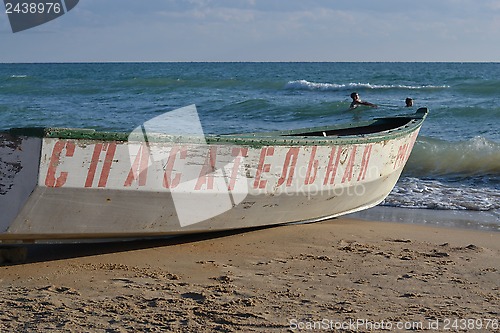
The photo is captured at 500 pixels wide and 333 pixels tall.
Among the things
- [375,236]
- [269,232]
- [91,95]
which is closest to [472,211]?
[375,236]

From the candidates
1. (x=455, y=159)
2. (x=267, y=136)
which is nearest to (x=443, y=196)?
(x=455, y=159)

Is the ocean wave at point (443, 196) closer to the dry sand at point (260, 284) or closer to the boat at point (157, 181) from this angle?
the dry sand at point (260, 284)

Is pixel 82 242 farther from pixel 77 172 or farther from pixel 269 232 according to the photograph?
pixel 269 232

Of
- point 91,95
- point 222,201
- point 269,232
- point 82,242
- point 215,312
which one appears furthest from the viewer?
point 91,95

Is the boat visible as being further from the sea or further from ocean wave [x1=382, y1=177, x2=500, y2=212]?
ocean wave [x1=382, y1=177, x2=500, y2=212]

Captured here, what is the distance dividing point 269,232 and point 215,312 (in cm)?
210

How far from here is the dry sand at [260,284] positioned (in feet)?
11.8

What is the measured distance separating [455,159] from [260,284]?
7.20 m

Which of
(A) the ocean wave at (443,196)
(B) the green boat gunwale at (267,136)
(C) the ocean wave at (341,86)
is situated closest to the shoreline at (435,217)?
(A) the ocean wave at (443,196)

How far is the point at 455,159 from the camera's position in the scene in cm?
1063

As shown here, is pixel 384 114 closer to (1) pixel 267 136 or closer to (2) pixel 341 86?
(1) pixel 267 136

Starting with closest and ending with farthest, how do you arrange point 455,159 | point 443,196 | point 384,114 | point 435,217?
point 435,217 → point 443,196 → point 455,159 → point 384,114

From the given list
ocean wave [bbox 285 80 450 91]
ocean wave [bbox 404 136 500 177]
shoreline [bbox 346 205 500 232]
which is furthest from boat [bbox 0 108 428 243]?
ocean wave [bbox 285 80 450 91]

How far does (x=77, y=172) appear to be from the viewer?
4355mm
